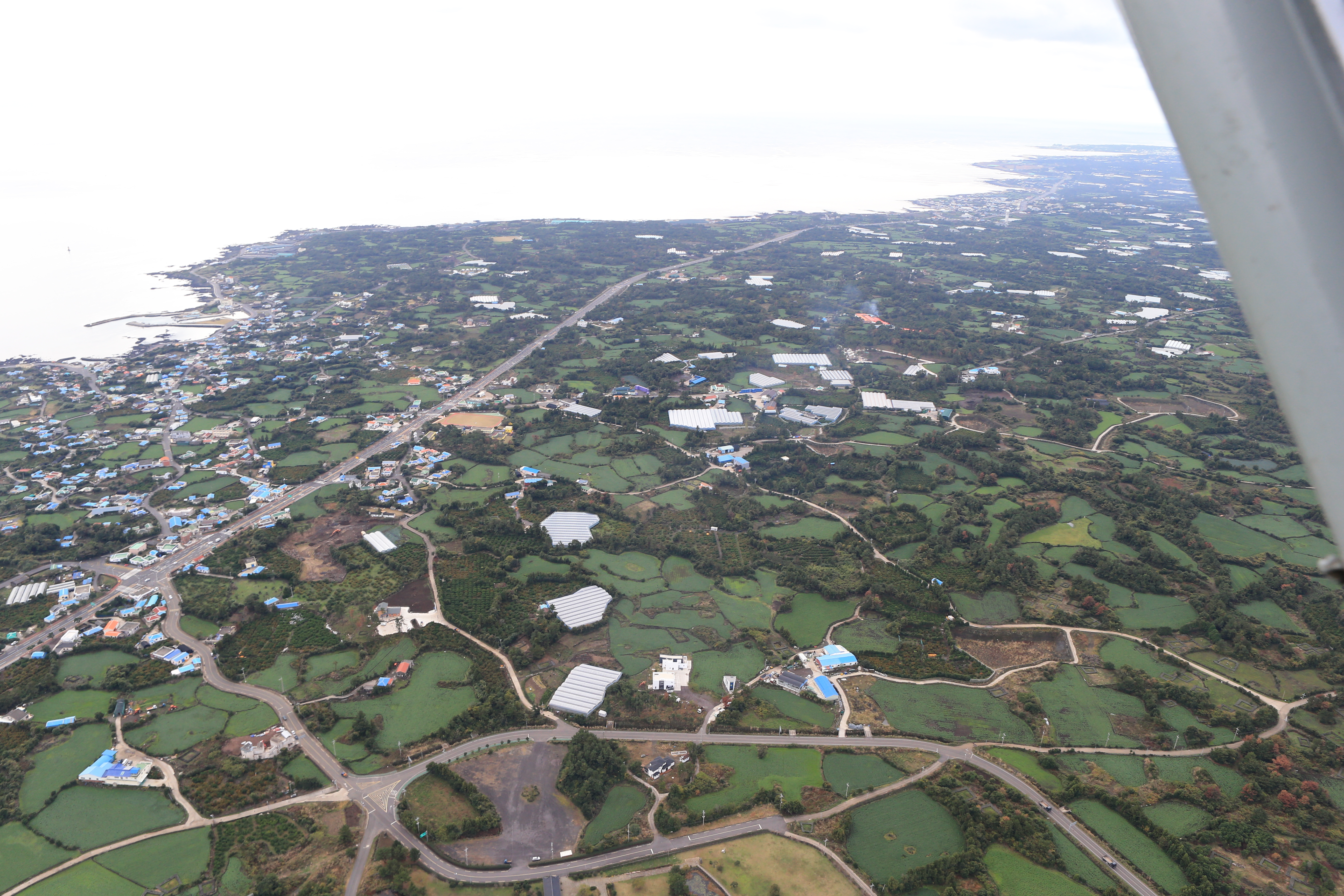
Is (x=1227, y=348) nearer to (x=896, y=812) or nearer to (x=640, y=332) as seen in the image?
A: (x=640, y=332)

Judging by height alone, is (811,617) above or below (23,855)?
above

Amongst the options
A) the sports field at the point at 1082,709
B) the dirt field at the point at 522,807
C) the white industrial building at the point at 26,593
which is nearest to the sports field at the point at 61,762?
the white industrial building at the point at 26,593

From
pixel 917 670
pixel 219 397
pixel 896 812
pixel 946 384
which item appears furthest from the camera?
pixel 946 384

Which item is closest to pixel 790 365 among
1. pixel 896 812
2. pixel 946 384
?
pixel 946 384

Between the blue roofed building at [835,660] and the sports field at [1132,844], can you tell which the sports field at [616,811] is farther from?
the sports field at [1132,844]

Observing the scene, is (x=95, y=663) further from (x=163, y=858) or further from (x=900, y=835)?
(x=900, y=835)

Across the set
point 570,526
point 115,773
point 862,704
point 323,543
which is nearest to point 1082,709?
point 862,704
